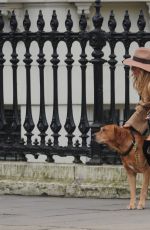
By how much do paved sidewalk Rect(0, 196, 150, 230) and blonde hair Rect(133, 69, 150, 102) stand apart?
1.18m

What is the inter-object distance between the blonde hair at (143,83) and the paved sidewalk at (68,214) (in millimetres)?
1182

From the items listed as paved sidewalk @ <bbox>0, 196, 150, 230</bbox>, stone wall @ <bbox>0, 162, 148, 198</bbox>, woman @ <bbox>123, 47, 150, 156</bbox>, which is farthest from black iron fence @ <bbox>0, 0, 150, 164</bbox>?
woman @ <bbox>123, 47, 150, 156</bbox>

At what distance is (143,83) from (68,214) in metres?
1.62

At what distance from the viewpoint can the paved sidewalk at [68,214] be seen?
10.3 metres

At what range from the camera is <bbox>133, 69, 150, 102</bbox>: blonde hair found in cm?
Answer: 1058

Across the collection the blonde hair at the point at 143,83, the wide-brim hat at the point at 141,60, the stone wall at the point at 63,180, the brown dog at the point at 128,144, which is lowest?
the stone wall at the point at 63,180

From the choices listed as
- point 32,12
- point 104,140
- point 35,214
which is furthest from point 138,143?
point 32,12

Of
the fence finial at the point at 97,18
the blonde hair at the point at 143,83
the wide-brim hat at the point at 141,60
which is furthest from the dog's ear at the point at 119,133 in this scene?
the fence finial at the point at 97,18

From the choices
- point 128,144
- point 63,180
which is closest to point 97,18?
point 63,180

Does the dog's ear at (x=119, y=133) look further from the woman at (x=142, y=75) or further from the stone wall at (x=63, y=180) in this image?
the stone wall at (x=63, y=180)

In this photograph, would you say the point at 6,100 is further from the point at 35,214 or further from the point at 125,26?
the point at 35,214

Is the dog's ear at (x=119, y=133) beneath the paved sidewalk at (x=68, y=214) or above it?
above

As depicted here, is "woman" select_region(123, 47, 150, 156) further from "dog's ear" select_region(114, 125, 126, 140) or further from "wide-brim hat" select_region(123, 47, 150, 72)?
"dog's ear" select_region(114, 125, 126, 140)

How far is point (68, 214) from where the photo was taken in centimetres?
1119
